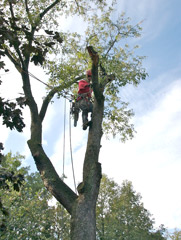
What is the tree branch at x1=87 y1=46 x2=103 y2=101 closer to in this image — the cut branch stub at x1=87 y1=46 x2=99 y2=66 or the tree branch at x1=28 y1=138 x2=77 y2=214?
the cut branch stub at x1=87 y1=46 x2=99 y2=66

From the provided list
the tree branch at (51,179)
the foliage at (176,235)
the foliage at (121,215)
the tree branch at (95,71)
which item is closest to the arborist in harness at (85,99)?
the tree branch at (95,71)

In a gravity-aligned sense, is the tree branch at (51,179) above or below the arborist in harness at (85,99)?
below

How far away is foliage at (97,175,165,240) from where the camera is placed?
25.0 m

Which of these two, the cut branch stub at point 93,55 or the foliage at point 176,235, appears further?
the foliage at point 176,235

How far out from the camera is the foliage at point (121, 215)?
25.0 meters

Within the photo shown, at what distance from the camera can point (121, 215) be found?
88.9 feet

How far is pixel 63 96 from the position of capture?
6734mm

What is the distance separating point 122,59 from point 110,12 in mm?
2242

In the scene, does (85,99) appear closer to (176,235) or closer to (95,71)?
(95,71)

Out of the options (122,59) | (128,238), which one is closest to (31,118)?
(122,59)

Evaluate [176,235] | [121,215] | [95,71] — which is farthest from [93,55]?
[176,235]

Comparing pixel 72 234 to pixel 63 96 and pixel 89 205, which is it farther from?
pixel 63 96

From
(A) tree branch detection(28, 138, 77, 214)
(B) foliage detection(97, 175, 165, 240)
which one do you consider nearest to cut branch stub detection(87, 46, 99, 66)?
(A) tree branch detection(28, 138, 77, 214)

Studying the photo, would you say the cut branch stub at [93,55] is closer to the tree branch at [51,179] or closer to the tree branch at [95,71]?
the tree branch at [95,71]
